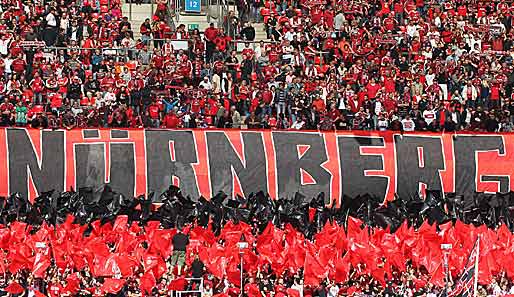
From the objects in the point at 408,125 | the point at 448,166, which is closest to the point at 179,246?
the point at 448,166

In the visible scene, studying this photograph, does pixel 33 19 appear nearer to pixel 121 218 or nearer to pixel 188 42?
pixel 188 42

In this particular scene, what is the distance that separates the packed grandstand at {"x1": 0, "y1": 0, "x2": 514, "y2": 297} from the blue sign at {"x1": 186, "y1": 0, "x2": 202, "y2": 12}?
48.9 inches

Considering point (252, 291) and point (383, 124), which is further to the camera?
point (383, 124)

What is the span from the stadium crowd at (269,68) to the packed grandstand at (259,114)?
49 millimetres

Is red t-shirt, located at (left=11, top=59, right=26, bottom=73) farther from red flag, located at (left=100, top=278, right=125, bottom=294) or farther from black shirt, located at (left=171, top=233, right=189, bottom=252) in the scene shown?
red flag, located at (left=100, top=278, right=125, bottom=294)

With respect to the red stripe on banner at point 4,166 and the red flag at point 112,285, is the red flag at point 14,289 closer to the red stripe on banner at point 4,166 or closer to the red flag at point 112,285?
the red flag at point 112,285

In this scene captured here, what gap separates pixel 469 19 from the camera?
3500 cm

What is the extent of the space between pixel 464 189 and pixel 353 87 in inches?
201

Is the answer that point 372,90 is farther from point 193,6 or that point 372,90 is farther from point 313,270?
point 313,270

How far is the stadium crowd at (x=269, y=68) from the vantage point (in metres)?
28.8

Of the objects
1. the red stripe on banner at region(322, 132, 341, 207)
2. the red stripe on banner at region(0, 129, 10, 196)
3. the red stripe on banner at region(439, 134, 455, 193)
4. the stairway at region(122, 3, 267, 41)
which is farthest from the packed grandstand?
Result: the red stripe on banner at region(322, 132, 341, 207)

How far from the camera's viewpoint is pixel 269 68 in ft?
102

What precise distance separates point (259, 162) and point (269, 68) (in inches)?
214

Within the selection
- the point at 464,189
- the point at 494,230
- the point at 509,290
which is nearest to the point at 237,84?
the point at 464,189
